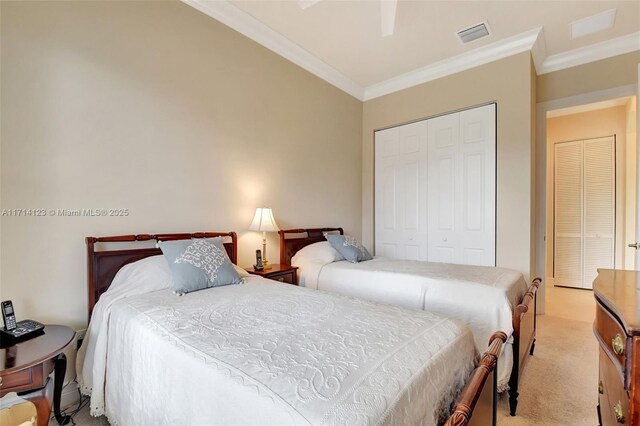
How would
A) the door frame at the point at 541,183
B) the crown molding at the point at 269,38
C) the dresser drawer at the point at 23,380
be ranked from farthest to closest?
1. the door frame at the point at 541,183
2. the crown molding at the point at 269,38
3. the dresser drawer at the point at 23,380

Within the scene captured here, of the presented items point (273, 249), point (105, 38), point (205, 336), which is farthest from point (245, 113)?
point (205, 336)

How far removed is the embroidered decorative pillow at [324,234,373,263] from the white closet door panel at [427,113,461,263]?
1106mm

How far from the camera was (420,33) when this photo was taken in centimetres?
320

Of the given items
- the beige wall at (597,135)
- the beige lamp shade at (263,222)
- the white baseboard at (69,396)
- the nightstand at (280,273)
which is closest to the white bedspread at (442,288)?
the nightstand at (280,273)

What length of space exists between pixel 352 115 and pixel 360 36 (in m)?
1.32

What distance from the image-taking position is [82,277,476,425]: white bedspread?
0.87 meters

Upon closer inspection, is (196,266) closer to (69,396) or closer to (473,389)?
(69,396)

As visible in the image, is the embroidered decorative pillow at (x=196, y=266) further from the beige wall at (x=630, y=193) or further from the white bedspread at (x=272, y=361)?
the beige wall at (x=630, y=193)

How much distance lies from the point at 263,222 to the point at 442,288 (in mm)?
1673

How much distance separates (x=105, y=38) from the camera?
2.13 meters

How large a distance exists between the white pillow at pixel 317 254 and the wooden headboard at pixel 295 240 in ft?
0.29

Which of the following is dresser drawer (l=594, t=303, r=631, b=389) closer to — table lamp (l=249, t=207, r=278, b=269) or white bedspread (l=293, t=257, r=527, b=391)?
white bedspread (l=293, t=257, r=527, b=391)

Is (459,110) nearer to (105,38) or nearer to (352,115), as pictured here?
(352,115)

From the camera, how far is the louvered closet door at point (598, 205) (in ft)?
15.1
